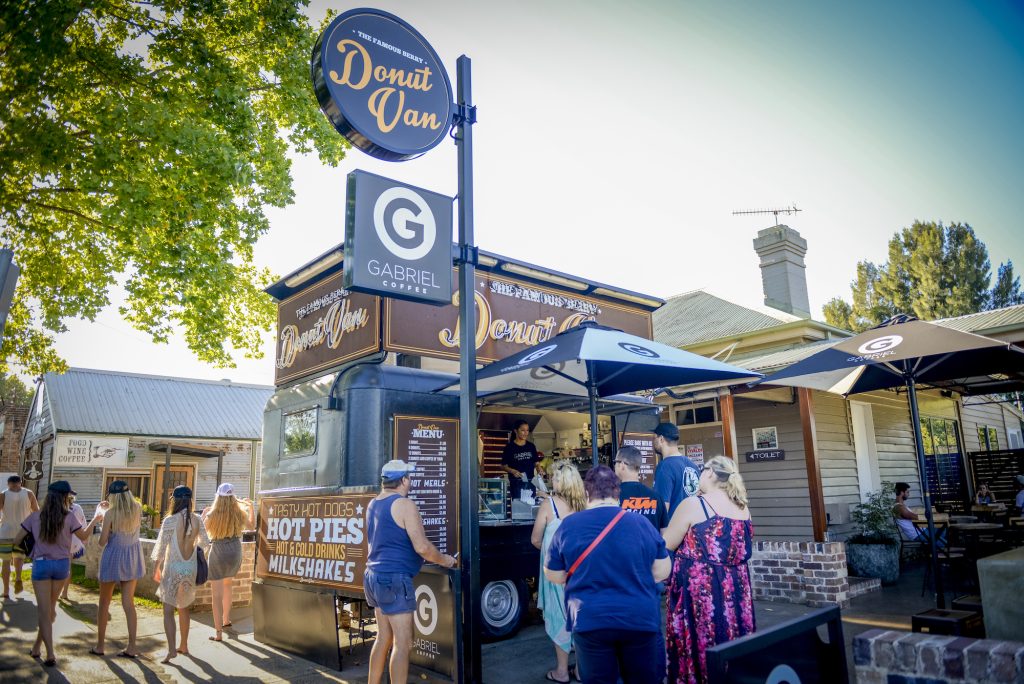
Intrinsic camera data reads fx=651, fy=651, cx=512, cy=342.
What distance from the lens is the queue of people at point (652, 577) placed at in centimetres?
321

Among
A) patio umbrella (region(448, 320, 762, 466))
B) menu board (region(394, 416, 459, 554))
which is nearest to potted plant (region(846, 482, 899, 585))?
patio umbrella (region(448, 320, 762, 466))

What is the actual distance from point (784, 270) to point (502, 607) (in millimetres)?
12100

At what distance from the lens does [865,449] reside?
13.0 metres

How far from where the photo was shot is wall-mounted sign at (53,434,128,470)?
728 inches

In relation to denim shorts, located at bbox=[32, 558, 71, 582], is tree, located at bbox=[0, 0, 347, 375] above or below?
above

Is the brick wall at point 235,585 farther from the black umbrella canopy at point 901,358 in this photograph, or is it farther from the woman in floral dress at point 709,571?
the black umbrella canopy at point 901,358

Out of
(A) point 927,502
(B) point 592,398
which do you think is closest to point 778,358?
(A) point 927,502

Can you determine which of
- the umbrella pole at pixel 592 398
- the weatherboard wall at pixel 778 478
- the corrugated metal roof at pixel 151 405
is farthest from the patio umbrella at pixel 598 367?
the corrugated metal roof at pixel 151 405

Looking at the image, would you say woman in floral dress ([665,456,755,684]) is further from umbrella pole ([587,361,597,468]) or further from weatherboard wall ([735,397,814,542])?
weatherboard wall ([735,397,814,542])

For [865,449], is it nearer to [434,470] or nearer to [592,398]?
[592,398]

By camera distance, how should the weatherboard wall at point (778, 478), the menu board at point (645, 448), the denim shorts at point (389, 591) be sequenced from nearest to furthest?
the denim shorts at point (389, 591), the menu board at point (645, 448), the weatherboard wall at point (778, 478)

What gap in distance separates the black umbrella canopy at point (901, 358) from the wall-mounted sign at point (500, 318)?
128 inches

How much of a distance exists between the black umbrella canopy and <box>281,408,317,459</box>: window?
492 centimetres

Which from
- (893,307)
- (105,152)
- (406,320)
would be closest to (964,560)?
(406,320)
